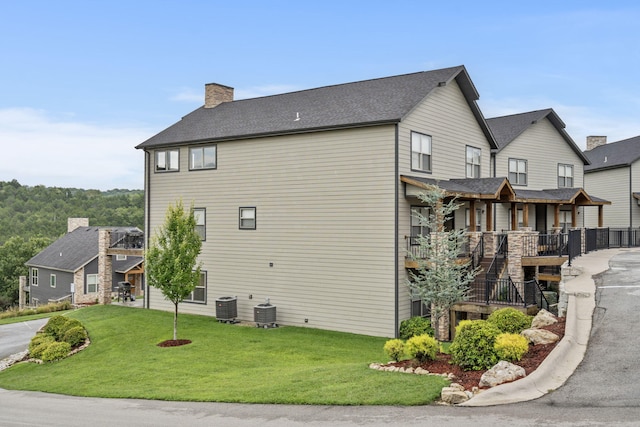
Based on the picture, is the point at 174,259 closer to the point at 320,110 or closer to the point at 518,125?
the point at 320,110

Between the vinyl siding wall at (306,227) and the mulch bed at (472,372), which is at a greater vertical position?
the vinyl siding wall at (306,227)

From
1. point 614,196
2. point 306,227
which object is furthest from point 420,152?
point 614,196

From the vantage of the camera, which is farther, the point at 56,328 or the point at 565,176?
the point at 565,176

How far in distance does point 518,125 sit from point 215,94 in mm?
17788

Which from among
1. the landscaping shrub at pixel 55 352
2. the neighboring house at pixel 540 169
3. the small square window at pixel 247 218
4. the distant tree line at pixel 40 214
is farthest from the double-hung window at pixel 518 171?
the distant tree line at pixel 40 214

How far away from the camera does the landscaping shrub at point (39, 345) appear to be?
2012 centimetres

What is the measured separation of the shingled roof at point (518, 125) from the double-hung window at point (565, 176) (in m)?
1.45

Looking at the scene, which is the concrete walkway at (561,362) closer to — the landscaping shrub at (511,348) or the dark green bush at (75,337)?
the landscaping shrub at (511,348)

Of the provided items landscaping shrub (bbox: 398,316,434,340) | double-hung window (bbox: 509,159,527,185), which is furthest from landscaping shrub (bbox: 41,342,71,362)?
double-hung window (bbox: 509,159,527,185)

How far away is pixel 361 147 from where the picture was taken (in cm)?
2186

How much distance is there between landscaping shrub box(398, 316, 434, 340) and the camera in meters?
20.0

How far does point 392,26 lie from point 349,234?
39.9 ft

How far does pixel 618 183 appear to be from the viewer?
124ft

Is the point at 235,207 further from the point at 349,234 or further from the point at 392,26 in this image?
the point at 392,26
